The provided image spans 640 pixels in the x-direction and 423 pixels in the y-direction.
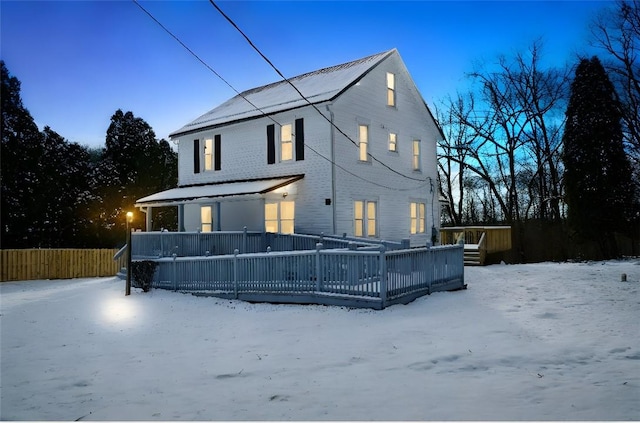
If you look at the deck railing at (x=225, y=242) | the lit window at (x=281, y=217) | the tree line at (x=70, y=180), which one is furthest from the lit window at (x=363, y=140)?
the tree line at (x=70, y=180)

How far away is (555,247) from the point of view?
29562mm

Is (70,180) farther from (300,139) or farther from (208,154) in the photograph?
(300,139)

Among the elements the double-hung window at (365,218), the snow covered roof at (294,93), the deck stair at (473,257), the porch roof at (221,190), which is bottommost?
the deck stair at (473,257)

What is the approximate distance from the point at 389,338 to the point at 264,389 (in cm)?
326

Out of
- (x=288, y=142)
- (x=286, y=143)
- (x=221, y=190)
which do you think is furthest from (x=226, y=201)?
(x=288, y=142)

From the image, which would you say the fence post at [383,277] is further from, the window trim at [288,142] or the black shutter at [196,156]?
the black shutter at [196,156]

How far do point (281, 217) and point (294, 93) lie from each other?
6.32m

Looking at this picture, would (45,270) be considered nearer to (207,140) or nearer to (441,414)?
(207,140)

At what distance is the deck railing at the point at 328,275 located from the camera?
1132 centimetres

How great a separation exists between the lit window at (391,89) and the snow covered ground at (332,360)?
505 inches

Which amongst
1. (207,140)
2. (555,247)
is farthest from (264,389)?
(555,247)

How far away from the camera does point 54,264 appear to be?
25.0m

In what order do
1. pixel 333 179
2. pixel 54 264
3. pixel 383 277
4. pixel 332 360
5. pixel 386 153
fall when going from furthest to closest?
pixel 54 264 → pixel 386 153 → pixel 333 179 → pixel 383 277 → pixel 332 360

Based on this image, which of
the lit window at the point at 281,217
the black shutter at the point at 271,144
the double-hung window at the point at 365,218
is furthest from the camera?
the black shutter at the point at 271,144
